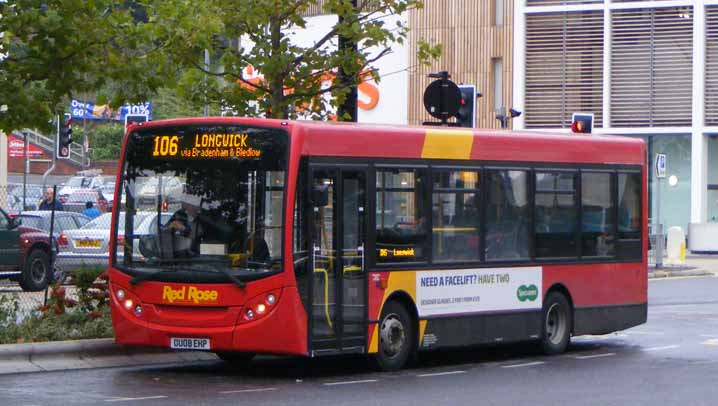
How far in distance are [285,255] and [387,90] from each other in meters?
43.0

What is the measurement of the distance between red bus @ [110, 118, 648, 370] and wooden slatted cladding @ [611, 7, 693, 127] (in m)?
35.5

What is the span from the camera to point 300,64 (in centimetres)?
1967

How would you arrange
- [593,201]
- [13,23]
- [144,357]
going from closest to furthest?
[13,23] < [144,357] < [593,201]

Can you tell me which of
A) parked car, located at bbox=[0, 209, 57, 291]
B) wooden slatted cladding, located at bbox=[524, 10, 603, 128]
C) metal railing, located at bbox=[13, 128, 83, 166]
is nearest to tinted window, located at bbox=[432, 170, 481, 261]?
parked car, located at bbox=[0, 209, 57, 291]

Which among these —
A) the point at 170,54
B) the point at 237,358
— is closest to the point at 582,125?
the point at 170,54

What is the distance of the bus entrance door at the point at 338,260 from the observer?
14.9 m

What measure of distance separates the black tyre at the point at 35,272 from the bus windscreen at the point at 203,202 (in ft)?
38.1

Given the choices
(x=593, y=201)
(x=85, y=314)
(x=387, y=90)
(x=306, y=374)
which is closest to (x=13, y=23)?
(x=85, y=314)

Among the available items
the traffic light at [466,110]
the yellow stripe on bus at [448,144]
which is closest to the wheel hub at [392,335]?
the yellow stripe on bus at [448,144]

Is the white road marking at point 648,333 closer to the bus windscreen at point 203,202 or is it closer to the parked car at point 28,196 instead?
the bus windscreen at point 203,202

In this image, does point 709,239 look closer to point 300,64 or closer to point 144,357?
point 300,64

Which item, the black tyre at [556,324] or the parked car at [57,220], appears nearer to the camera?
the black tyre at [556,324]

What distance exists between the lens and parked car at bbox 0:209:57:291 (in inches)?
1044

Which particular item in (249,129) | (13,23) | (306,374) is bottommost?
(306,374)
